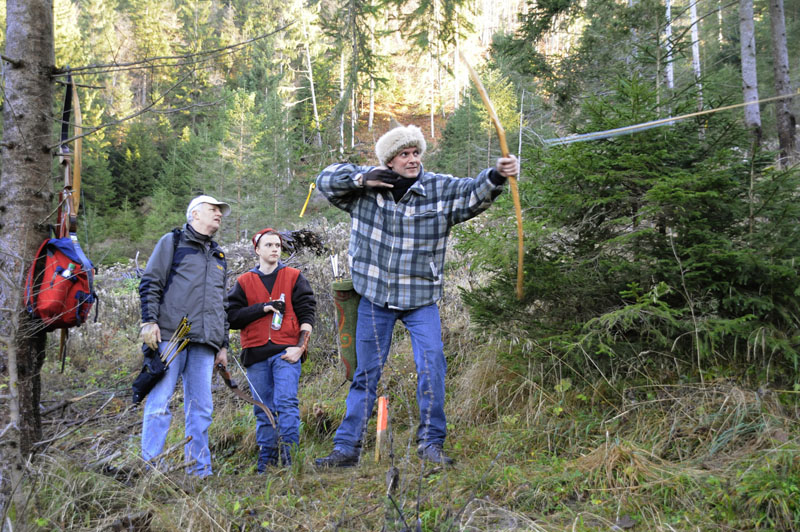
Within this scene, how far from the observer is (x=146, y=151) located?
31.2 m

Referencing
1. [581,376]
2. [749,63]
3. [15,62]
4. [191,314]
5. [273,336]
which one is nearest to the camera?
[15,62]

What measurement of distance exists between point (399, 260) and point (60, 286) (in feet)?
6.64

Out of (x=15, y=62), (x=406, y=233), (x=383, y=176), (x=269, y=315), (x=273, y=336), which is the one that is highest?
(x=15, y=62)

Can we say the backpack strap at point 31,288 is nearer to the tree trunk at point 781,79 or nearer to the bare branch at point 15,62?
the bare branch at point 15,62

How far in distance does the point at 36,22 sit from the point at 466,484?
378 centimetres

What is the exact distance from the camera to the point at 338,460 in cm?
371

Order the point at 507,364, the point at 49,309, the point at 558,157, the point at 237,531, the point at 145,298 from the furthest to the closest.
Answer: the point at 507,364
the point at 558,157
the point at 145,298
the point at 49,309
the point at 237,531

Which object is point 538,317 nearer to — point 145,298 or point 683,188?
point 683,188

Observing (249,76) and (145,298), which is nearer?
(145,298)

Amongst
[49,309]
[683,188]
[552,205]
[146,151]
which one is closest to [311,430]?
[49,309]

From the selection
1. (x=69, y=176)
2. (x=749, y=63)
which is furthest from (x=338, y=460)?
(x=749, y=63)

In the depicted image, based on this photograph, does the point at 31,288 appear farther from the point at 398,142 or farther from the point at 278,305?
the point at 398,142

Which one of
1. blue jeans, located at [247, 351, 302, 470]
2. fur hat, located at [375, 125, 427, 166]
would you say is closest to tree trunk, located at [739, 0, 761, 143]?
fur hat, located at [375, 125, 427, 166]

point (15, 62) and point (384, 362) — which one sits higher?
point (15, 62)
